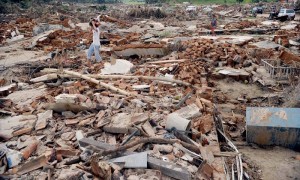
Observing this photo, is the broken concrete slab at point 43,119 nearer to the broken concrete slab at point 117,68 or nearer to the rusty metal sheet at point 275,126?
the broken concrete slab at point 117,68

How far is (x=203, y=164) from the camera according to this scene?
165 inches

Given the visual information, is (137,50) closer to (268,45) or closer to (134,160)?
(268,45)

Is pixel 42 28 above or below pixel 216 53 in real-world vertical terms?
above

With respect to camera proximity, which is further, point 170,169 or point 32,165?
point 32,165

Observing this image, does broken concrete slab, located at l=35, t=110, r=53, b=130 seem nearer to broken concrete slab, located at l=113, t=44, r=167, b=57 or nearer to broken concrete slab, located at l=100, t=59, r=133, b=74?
broken concrete slab, located at l=100, t=59, r=133, b=74

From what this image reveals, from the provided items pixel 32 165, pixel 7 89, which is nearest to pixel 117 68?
pixel 7 89

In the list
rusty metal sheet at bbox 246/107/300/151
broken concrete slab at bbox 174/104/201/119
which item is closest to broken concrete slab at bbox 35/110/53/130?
broken concrete slab at bbox 174/104/201/119

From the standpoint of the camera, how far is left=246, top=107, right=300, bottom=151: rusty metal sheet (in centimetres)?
574

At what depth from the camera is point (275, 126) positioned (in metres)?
5.76

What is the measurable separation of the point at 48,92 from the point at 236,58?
23.9 ft

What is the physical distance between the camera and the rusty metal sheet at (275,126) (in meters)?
5.74

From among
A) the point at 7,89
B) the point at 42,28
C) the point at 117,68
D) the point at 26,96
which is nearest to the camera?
the point at 26,96

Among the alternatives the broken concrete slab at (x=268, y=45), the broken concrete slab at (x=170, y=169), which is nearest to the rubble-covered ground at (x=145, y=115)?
the broken concrete slab at (x=170, y=169)

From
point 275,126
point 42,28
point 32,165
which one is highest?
point 42,28
